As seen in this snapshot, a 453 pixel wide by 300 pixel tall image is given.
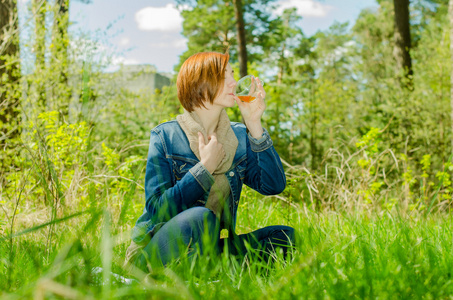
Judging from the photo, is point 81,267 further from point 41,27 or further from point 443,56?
point 443,56

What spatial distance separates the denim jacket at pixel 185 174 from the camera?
211 centimetres

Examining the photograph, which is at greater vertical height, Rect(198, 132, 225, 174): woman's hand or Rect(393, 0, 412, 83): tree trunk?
Rect(393, 0, 412, 83): tree trunk

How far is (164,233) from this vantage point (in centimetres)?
203

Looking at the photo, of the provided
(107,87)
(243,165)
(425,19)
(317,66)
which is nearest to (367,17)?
(425,19)

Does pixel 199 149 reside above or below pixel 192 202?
above

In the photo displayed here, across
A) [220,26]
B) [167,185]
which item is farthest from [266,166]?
[220,26]

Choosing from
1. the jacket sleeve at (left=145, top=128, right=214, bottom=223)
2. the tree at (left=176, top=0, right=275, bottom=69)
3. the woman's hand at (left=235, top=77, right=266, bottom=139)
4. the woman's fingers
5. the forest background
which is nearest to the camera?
the forest background

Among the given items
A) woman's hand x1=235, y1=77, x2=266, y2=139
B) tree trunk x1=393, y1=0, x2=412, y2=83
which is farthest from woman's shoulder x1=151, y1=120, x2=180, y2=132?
tree trunk x1=393, y1=0, x2=412, y2=83

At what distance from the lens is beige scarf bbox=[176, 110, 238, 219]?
2.29 meters

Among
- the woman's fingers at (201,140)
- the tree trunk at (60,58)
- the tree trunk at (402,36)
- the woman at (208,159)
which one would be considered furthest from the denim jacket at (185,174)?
the tree trunk at (402,36)

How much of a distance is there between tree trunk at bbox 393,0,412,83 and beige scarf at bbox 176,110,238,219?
8463mm

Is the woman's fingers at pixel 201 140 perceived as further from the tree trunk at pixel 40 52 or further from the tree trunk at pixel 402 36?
the tree trunk at pixel 402 36

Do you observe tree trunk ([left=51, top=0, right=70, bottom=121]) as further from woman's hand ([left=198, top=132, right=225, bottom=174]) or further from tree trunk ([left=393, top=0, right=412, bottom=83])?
tree trunk ([left=393, top=0, right=412, bottom=83])

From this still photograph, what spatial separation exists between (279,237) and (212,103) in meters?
0.80
